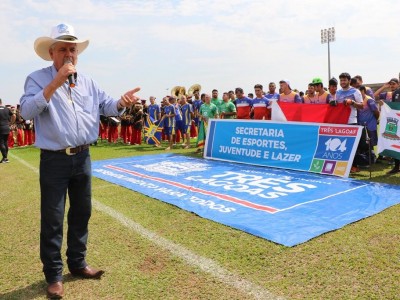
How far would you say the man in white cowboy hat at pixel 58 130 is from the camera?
2.80m

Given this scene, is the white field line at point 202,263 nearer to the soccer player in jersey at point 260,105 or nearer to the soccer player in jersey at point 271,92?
the soccer player in jersey at point 260,105

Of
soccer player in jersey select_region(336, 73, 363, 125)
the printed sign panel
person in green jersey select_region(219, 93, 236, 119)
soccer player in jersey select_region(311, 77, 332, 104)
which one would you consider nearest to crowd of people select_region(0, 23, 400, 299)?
the printed sign panel

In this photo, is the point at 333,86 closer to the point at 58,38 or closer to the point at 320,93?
the point at 320,93

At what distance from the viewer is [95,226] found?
15.2 feet

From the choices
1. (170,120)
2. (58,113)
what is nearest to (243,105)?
(170,120)

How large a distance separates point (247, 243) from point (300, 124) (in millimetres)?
4871

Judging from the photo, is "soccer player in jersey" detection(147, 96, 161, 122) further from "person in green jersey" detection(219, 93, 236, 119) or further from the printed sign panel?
the printed sign panel

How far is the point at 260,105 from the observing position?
10211 mm

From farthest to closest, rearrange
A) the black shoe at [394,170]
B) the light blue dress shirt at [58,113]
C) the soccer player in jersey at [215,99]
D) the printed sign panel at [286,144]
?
1. the soccer player in jersey at [215,99]
2. the black shoe at [394,170]
3. the printed sign panel at [286,144]
4. the light blue dress shirt at [58,113]

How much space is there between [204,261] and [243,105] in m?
7.81

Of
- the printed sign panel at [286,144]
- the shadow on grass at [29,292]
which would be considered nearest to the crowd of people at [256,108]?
the printed sign panel at [286,144]

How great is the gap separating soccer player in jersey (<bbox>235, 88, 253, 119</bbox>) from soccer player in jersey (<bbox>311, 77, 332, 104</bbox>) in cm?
259

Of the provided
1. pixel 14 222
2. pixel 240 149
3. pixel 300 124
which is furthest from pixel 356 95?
pixel 14 222

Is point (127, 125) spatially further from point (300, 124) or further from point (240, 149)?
point (300, 124)
